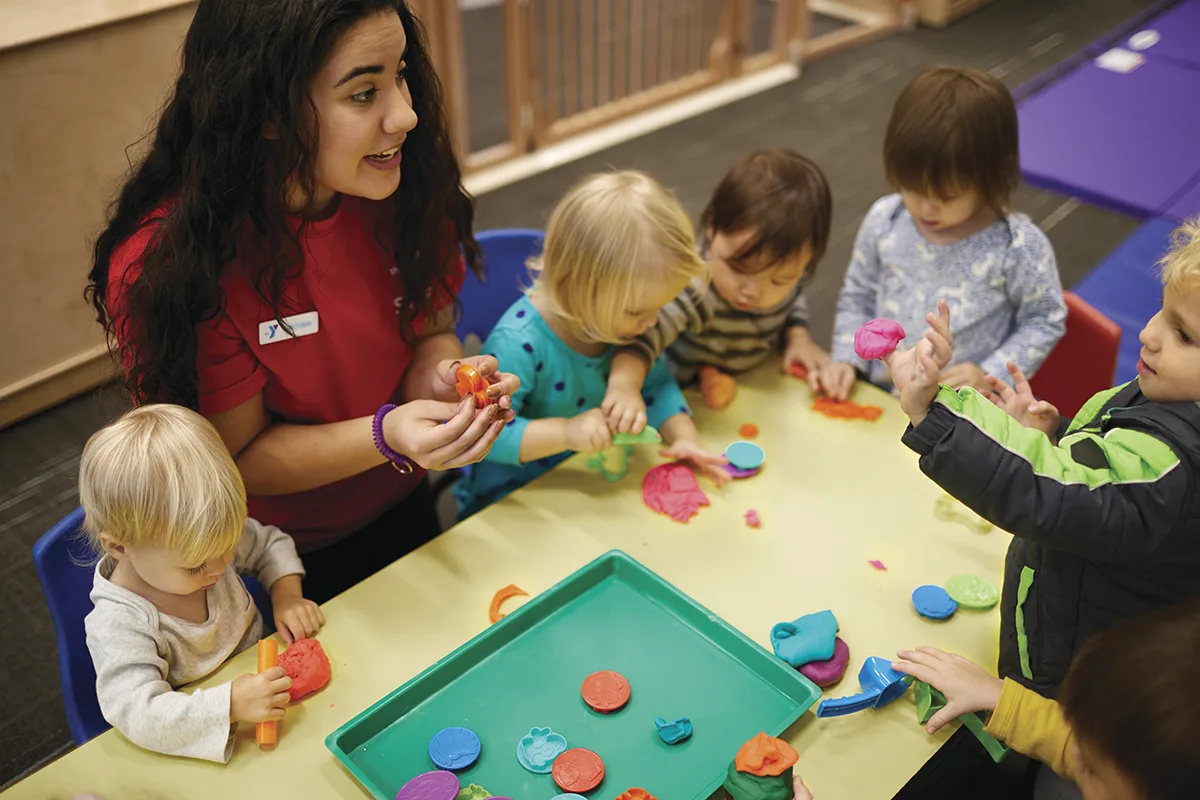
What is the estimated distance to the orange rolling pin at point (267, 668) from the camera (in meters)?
1.06

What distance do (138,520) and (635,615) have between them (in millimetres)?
585

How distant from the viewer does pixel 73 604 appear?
1218 mm

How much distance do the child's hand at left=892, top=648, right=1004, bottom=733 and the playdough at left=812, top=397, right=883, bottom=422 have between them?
504 millimetres

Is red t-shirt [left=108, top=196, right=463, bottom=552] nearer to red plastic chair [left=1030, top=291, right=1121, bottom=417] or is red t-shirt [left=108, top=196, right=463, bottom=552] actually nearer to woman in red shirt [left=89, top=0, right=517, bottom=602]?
woman in red shirt [left=89, top=0, right=517, bottom=602]

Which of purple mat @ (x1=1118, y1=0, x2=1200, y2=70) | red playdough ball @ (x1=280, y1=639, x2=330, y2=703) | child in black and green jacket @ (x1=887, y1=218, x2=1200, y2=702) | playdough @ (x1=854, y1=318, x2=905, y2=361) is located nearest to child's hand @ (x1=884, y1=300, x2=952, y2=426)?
child in black and green jacket @ (x1=887, y1=218, x2=1200, y2=702)

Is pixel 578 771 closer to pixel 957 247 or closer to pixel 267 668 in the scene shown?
pixel 267 668

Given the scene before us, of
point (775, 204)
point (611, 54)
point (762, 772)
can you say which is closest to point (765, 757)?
point (762, 772)

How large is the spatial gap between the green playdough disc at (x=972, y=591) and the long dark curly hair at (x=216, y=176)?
0.93 meters

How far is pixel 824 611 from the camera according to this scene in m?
1.23

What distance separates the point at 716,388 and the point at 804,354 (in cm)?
19

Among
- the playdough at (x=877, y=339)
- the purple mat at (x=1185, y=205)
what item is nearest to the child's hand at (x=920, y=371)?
the playdough at (x=877, y=339)

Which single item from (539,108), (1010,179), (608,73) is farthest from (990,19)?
(1010,179)

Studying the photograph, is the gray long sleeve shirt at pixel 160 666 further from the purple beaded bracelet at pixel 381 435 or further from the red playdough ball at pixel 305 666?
the purple beaded bracelet at pixel 381 435

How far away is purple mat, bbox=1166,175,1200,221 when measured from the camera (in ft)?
11.3
